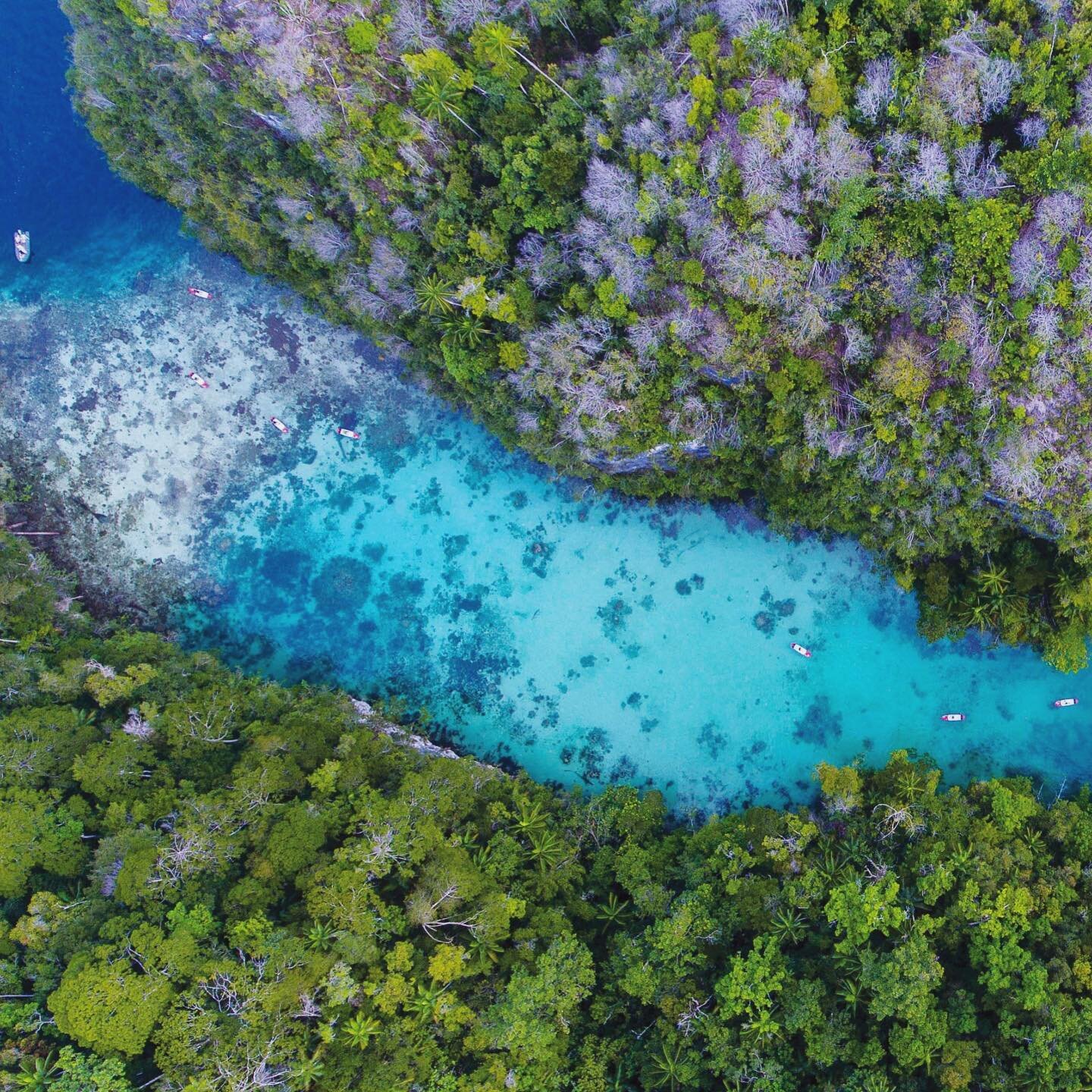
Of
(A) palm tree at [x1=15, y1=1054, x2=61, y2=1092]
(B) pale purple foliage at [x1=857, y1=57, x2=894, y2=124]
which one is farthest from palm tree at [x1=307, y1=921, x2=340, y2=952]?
(B) pale purple foliage at [x1=857, y1=57, x2=894, y2=124]

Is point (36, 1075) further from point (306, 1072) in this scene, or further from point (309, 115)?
point (309, 115)

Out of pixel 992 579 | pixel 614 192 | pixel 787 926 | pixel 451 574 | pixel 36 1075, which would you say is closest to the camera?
pixel 36 1075

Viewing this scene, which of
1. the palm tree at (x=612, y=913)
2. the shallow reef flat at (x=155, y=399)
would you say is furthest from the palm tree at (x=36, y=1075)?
the palm tree at (x=612, y=913)

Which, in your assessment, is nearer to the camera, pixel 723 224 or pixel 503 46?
pixel 723 224

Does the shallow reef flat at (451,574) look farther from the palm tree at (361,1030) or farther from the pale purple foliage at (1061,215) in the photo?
the pale purple foliage at (1061,215)

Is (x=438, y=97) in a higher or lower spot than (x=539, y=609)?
higher

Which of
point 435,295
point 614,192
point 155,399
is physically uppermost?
point 614,192

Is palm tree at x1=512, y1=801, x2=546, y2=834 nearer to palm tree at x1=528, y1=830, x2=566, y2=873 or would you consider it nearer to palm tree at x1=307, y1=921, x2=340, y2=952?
palm tree at x1=528, y1=830, x2=566, y2=873

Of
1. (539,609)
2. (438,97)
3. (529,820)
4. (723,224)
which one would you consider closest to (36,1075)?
(529,820)
